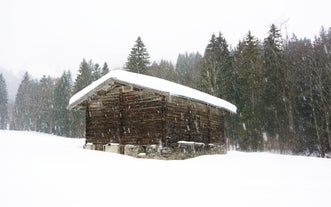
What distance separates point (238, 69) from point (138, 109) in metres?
25.8

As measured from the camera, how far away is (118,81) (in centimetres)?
1775

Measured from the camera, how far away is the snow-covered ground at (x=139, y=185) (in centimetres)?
758

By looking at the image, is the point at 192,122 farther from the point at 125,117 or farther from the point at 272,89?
the point at 272,89

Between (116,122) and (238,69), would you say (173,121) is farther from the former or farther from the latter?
(238,69)

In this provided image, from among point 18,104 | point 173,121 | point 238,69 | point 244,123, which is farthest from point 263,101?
point 18,104

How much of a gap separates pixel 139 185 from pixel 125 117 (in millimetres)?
9453

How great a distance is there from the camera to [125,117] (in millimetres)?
18547

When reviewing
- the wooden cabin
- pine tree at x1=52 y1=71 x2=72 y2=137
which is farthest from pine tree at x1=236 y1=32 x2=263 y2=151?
pine tree at x1=52 y1=71 x2=72 y2=137

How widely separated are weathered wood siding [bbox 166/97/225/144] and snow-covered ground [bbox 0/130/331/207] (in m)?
4.80

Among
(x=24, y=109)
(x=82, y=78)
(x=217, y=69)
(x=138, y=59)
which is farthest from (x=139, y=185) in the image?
(x=24, y=109)

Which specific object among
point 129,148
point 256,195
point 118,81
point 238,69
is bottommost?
point 256,195

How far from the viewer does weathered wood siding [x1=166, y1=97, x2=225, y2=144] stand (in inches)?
695

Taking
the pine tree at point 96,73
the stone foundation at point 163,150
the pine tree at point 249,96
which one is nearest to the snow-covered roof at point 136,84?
the stone foundation at point 163,150

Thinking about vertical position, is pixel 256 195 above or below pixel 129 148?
below
